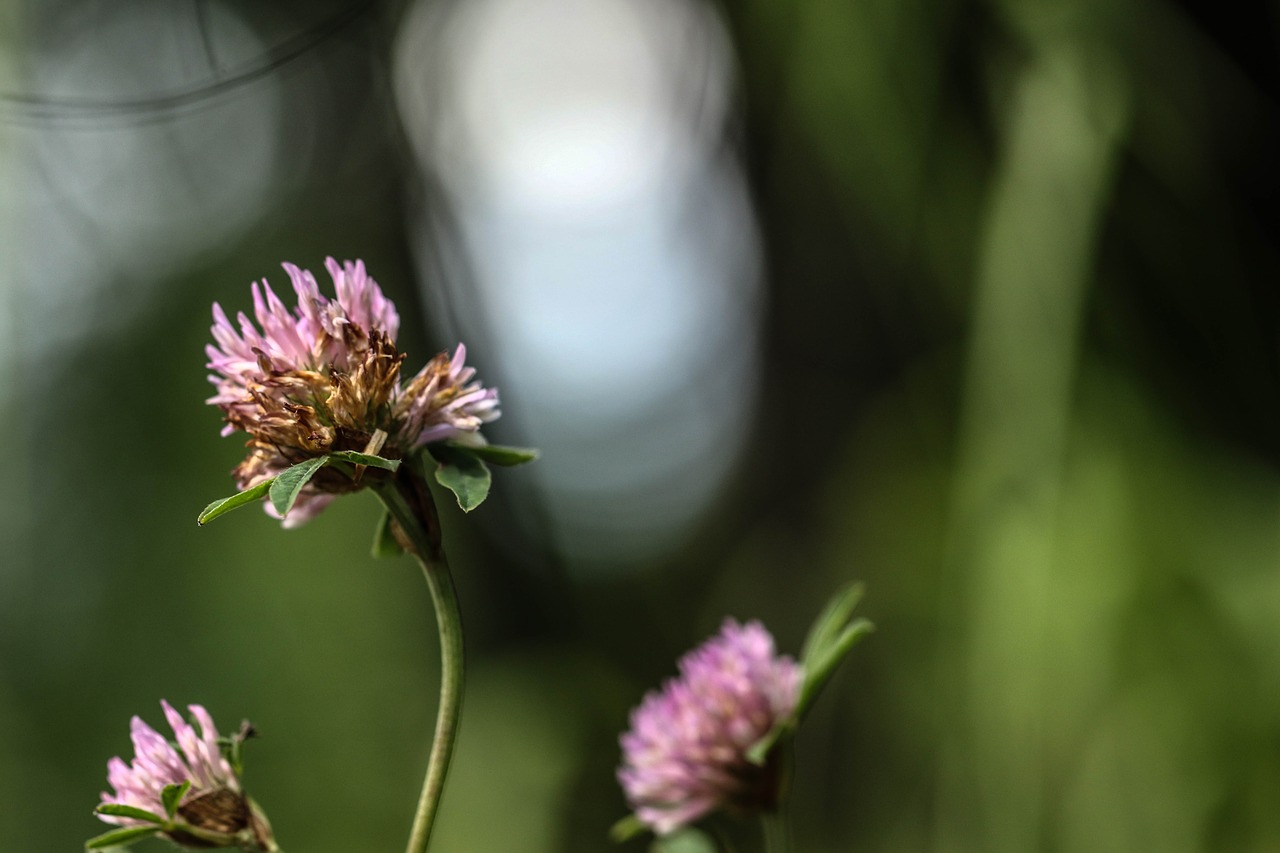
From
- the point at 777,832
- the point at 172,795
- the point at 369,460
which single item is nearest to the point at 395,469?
the point at 369,460

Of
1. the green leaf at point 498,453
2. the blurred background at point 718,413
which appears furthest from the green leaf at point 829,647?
the blurred background at point 718,413

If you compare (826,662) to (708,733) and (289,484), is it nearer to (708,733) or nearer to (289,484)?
(708,733)

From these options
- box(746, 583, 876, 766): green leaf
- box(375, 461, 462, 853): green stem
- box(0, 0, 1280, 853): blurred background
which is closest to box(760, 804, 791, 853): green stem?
box(746, 583, 876, 766): green leaf

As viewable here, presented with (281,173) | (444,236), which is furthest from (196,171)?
(444,236)

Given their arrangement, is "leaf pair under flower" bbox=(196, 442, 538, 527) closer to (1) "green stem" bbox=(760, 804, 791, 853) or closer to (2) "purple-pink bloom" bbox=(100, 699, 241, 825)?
→ (2) "purple-pink bloom" bbox=(100, 699, 241, 825)

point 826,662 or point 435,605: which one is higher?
point 435,605

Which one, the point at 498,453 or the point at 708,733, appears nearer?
the point at 498,453
